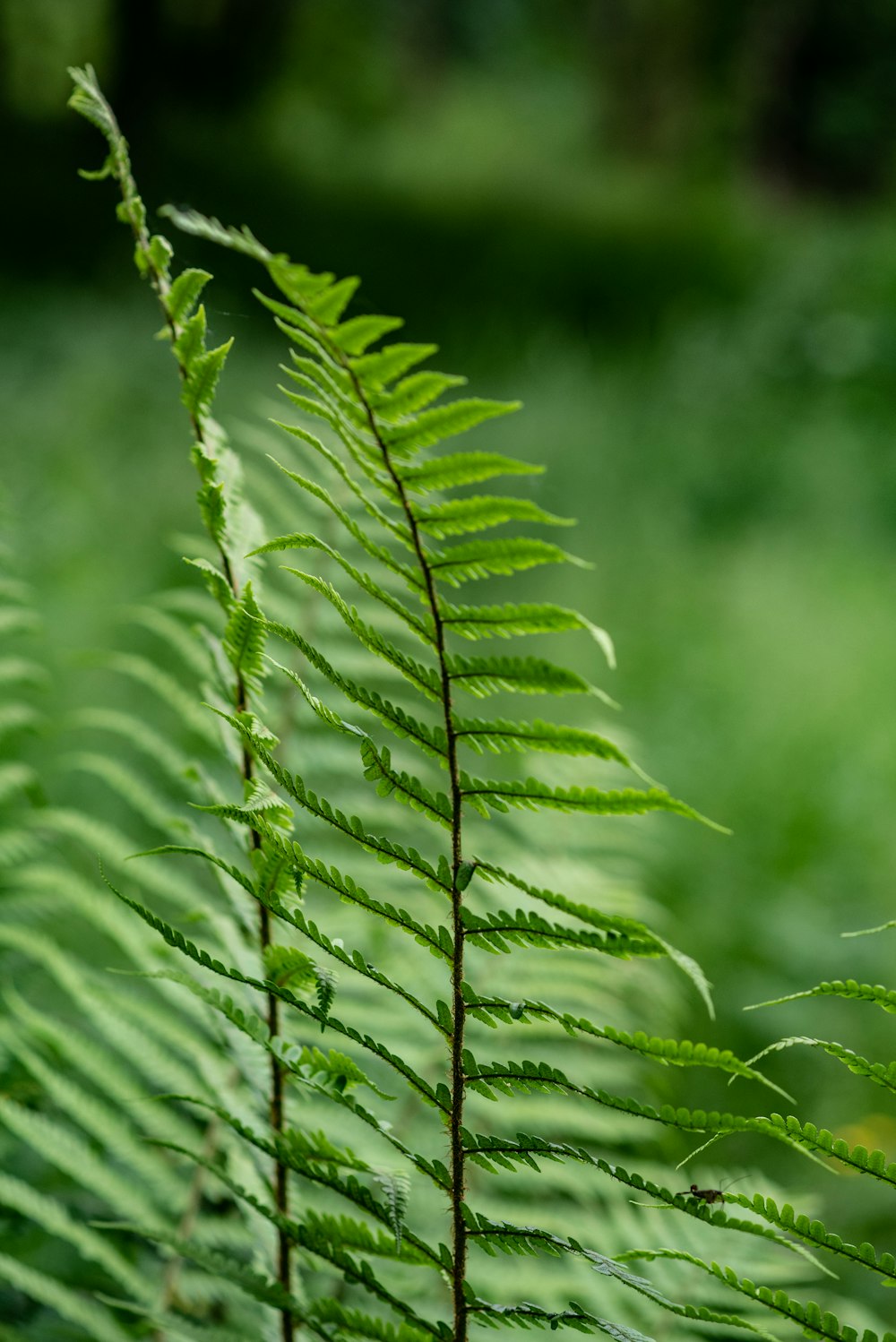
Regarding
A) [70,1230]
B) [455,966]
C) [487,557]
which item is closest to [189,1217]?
[70,1230]

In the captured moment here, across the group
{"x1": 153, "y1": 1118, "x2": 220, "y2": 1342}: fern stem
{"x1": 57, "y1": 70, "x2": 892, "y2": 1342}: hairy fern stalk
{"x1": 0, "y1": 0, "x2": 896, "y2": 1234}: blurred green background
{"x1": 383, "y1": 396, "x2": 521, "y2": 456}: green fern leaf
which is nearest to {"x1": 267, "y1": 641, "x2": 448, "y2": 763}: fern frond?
{"x1": 57, "y1": 70, "x2": 892, "y2": 1342}: hairy fern stalk

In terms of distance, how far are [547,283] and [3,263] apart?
113 inches

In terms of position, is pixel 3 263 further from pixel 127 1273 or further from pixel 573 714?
pixel 127 1273

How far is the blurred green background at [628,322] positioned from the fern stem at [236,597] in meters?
0.12

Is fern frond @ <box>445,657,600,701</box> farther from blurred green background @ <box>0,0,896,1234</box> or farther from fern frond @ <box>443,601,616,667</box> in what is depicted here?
blurred green background @ <box>0,0,896,1234</box>

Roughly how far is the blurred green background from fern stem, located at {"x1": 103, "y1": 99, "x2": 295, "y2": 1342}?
12 cm

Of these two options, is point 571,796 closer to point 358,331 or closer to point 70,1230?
point 358,331

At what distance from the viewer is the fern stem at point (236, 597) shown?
1.66ft

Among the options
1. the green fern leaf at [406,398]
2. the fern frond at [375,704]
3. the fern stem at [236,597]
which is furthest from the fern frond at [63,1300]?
the green fern leaf at [406,398]

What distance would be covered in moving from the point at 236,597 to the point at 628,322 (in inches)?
238

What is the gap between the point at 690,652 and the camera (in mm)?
3193

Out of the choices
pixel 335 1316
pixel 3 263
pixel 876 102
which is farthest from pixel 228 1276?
pixel 876 102

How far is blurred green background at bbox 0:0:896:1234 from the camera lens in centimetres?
258

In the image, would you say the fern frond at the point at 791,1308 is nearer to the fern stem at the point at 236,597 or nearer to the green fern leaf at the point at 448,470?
the fern stem at the point at 236,597
